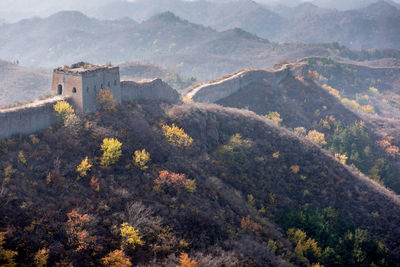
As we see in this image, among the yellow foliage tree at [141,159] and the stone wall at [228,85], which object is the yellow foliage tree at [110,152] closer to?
the yellow foliage tree at [141,159]

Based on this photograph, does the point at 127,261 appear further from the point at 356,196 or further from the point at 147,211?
the point at 356,196

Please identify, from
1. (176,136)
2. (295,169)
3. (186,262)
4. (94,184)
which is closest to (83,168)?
(94,184)

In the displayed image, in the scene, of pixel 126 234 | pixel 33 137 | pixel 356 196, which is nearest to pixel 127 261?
pixel 126 234

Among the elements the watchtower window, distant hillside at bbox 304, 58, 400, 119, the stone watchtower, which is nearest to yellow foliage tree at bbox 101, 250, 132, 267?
the stone watchtower

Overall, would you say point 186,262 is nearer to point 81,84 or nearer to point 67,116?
point 67,116

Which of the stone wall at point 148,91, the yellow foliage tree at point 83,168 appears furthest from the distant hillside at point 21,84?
the yellow foliage tree at point 83,168

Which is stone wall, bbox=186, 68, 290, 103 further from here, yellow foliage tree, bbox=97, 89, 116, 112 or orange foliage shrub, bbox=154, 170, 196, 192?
orange foliage shrub, bbox=154, 170, 196, 192
